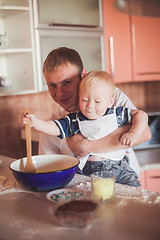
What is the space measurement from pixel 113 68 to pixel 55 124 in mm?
1395

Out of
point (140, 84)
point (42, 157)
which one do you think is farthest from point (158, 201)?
point (140, 84)

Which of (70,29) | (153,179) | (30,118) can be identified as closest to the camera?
(30,118)

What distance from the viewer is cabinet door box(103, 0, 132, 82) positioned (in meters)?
2.48

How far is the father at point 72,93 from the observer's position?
1.29m

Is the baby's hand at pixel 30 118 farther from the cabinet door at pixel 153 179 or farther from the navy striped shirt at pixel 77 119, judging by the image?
the cabinet door at pixel 153 179

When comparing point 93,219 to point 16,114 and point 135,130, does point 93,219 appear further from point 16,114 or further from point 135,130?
point 16,114

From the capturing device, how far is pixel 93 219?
77cm

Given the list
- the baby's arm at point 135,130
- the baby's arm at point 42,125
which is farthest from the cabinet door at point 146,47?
the baby's arm at point 42,125

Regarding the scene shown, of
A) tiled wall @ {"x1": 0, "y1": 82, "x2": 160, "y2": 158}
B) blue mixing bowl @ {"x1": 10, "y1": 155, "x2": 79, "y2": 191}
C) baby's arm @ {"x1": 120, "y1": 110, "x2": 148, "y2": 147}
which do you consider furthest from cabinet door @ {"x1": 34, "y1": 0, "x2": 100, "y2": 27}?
blue mixing bowl @ {"x1": 10, "y1": 155, "x2": 79, "y2": 191}

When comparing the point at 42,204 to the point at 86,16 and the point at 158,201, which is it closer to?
the point at 158,201

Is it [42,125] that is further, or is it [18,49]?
[18,49]

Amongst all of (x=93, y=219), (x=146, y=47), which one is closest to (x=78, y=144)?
(x=93, y=219)

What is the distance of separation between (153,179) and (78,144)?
1312 millimetres

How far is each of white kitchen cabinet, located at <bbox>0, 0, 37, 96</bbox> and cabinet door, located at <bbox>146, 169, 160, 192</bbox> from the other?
108cm
